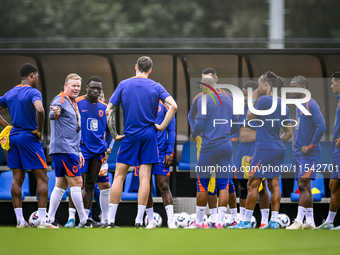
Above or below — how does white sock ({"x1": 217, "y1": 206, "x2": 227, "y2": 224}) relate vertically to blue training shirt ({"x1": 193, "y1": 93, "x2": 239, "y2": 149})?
below

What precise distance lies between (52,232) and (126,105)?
4.54 feet

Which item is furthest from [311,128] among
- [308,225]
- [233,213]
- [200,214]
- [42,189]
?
[42,189]

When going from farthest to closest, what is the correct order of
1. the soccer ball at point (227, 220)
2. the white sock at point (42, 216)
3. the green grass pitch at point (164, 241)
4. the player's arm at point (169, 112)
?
the soccer ball at point (227, 220), the white sock at point (42, 216), the player's arm at point (169, 112), the green grass pitch at point (164, 241)

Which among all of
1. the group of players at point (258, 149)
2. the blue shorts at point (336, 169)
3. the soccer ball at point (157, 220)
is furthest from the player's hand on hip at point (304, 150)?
the soccer ball at point (157, 220)

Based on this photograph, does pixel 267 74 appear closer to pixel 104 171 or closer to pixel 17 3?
pixel 104 171

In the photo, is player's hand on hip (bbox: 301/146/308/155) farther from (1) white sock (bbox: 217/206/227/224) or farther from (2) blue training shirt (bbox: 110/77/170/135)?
(2) blue training shirt (bbox: 110/77/170/135)

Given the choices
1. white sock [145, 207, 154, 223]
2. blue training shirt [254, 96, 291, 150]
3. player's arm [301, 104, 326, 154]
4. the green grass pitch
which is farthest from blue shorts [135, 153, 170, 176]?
player's arm [301, 104, 326, 154]

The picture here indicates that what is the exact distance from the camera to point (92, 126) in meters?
5.50

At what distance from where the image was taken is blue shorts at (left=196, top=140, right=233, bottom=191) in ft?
17.3

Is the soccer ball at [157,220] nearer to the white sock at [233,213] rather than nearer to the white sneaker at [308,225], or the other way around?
the white sock at [233,213]

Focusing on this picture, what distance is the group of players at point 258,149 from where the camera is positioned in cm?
532

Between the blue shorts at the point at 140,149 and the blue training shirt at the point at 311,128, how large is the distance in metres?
1.58

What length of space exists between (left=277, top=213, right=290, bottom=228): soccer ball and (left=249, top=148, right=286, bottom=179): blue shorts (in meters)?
0.72

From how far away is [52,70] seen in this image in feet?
20.7
